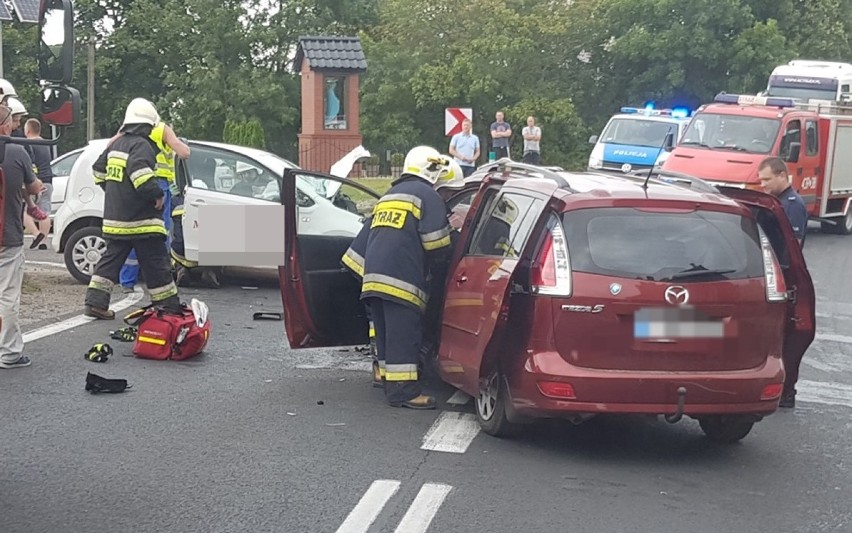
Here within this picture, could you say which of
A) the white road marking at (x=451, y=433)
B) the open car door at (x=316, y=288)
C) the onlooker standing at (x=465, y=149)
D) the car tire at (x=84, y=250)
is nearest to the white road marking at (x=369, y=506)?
the white road marking at (x=451, y=433)

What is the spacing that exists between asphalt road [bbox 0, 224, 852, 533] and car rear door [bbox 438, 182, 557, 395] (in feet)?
1.53

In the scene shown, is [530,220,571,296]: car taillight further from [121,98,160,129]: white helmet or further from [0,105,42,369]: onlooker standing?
[121,98,160,129]: white helmet

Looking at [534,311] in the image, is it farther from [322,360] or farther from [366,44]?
[366,44]

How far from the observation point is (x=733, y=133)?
65.6 feet

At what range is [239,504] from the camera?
18.2ft

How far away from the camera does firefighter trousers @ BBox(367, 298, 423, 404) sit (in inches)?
295

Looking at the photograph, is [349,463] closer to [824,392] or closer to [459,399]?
[459,399]

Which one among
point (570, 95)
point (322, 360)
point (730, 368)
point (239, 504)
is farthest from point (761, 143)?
point (570, 95)

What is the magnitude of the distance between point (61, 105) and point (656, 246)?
11.9 ft

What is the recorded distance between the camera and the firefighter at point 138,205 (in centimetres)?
948

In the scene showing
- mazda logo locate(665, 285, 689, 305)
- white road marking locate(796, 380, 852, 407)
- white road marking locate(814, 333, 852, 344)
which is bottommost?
white road marking locate(796, 380, 852, 407)

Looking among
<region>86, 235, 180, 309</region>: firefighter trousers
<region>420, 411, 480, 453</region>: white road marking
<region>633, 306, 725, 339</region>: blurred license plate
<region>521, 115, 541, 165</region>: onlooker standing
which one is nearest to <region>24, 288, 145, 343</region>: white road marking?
<region>86, 235, 180, 309</region>: firefighter trousers

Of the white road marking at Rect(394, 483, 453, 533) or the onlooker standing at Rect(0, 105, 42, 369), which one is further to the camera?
the onlooker standing at Rect(0, 105, 42, 369)

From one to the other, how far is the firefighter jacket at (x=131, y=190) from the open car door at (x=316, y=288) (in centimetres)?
174
